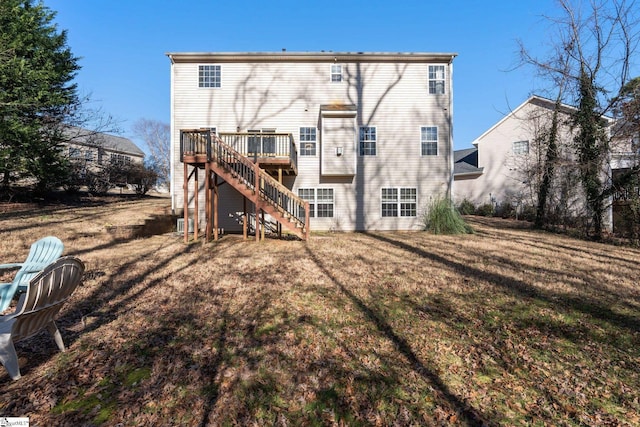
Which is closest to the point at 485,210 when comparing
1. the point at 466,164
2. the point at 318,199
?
the point at 466,164

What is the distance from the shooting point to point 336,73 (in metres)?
14.4

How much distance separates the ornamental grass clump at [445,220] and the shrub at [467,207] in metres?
10.6

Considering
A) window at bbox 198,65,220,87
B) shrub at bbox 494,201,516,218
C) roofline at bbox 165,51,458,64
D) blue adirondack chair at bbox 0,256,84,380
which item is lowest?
blue adirondack chair at bbox 0,256,84,380

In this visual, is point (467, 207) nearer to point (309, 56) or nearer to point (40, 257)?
point (309, 56)

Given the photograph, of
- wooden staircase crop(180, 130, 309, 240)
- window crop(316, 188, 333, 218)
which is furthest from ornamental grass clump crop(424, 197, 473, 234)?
wooden staircase crop(180, 130, 309, 240)

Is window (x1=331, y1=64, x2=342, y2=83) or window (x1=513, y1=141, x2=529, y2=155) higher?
window (x1=331, y1=64, x2=342, y2=83)

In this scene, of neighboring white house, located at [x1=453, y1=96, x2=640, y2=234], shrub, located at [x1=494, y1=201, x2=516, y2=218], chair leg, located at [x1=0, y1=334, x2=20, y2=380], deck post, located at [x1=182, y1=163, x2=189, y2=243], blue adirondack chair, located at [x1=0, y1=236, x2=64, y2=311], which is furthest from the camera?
shrub, located at [x1=494, y1=201, x2=516, y2=218]

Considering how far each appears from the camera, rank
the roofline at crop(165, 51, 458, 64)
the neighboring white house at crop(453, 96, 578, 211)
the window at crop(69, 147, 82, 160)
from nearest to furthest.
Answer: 1. the roofline at crop(165, 51, 458, 64)
2. the window at crop(69, 147, 82, 160)
3. the neighboring white house at crop(453, 96, 578, 211)

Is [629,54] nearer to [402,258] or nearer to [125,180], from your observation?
[402,258]

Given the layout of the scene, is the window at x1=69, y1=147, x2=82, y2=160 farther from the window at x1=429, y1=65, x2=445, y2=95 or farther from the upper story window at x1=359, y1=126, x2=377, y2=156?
the window at x1=429, y1=65, x2=445, y2=95

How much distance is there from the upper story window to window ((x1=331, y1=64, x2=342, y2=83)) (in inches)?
106

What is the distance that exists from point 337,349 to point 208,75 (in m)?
14.7

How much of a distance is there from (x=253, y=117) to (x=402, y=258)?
1015 cm

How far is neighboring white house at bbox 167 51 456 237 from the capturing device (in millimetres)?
13992
